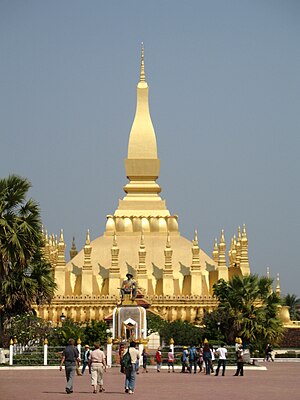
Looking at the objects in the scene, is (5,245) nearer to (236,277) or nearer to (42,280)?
(42,280)

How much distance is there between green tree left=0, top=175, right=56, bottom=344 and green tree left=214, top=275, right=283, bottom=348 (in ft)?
33.0

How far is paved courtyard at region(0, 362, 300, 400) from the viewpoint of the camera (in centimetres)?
2888

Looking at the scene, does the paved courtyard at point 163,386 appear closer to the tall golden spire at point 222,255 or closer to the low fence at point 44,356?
the low fence at point 44,356

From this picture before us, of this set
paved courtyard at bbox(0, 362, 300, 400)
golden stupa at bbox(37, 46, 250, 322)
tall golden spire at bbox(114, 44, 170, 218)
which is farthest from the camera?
tall golden spire at bbox(114, 44, 170, 218)

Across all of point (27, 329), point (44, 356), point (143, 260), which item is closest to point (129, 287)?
point (27, 329)

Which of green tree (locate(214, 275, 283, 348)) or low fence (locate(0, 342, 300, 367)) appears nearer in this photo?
low fence (locate(0, 342, 300, 367))

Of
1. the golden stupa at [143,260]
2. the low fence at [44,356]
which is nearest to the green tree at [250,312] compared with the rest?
the low fence at [44,356]

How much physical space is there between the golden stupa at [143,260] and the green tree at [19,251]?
19.6 metres

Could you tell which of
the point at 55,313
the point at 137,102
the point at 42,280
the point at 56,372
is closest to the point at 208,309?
the point at 55,313

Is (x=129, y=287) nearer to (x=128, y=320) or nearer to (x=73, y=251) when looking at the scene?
(x=128, y=320)

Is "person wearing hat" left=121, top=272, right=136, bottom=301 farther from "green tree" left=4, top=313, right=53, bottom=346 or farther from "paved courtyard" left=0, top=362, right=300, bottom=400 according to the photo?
"paved courtyard" left=0, top=362, right=300, bottom=400

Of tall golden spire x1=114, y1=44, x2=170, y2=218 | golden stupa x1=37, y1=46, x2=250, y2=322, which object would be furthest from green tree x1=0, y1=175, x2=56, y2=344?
tall golden spire x1=114, y1=44, x2=170, y2=218

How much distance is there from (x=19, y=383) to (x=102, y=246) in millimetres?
43413

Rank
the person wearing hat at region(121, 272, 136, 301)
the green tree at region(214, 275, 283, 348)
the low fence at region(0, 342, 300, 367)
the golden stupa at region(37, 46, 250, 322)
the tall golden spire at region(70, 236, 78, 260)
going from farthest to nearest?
the tall golden spire at region(70, 236, 78, 260) → the golden stupa at region(37, 46, 250, 322) → the green tree at region(214, 275, 283, 348) → the person wearing hat at region(121, 272, 136, 301) → the low fence at region(0, 342, 300, 367)
